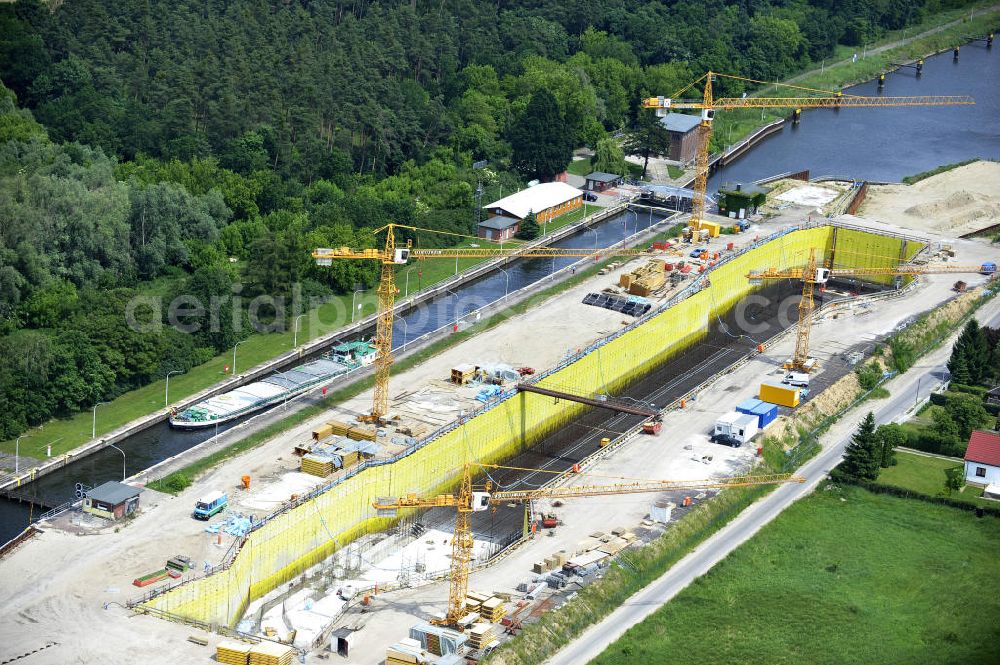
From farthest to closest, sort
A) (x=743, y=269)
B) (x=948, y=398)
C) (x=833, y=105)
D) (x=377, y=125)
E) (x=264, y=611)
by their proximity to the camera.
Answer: (x=833, y=105) < (x=377, y=125) < (x=743, y=269) < (x=948, y=398) < (x=264, y=611)

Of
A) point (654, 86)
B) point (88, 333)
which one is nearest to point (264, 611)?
point (88, 333)

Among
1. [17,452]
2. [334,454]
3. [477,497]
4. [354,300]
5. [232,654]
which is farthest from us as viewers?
[354,300]

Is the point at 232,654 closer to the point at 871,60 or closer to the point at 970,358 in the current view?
the point at 970,358

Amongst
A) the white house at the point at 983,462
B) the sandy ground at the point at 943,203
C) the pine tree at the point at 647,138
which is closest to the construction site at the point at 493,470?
the sandy ground at the point at 943,203

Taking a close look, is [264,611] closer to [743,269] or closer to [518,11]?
[743,269]

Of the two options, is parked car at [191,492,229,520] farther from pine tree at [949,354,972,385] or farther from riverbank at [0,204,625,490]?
pine tree at [949,354,972,385]

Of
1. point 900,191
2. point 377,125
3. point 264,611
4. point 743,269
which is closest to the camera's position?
point 264,611

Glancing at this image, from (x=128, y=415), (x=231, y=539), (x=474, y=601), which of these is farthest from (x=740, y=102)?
(x=474, y=601)
